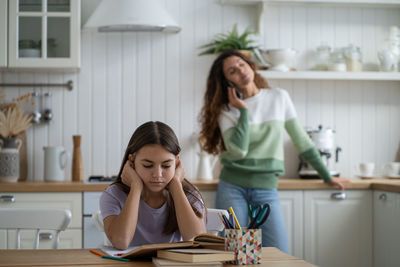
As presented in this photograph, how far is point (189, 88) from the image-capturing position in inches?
145

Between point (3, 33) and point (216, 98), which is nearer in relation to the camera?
point (216, 98)

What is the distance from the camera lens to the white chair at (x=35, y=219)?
1863 mm

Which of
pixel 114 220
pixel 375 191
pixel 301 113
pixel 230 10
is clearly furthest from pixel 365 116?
pixel 114 220

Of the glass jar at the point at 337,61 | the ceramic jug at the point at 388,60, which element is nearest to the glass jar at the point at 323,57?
the glass jar at the point at 337,61

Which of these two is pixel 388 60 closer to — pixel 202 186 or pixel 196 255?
pixel 202 186

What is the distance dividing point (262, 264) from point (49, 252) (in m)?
0.60

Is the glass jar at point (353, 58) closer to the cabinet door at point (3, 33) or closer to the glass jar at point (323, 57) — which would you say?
the glass jar at point (323, 57)

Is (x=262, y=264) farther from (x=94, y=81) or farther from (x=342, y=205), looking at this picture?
(x=94, y=81)

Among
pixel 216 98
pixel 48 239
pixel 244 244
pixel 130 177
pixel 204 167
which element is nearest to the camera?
pixel 244 244

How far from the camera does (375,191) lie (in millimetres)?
3279

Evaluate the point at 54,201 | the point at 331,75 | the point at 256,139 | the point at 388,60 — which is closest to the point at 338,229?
the point at 256,139

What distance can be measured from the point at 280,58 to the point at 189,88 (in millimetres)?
622

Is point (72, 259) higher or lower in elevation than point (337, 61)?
lower

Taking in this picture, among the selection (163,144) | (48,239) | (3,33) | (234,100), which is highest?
(3,33)
